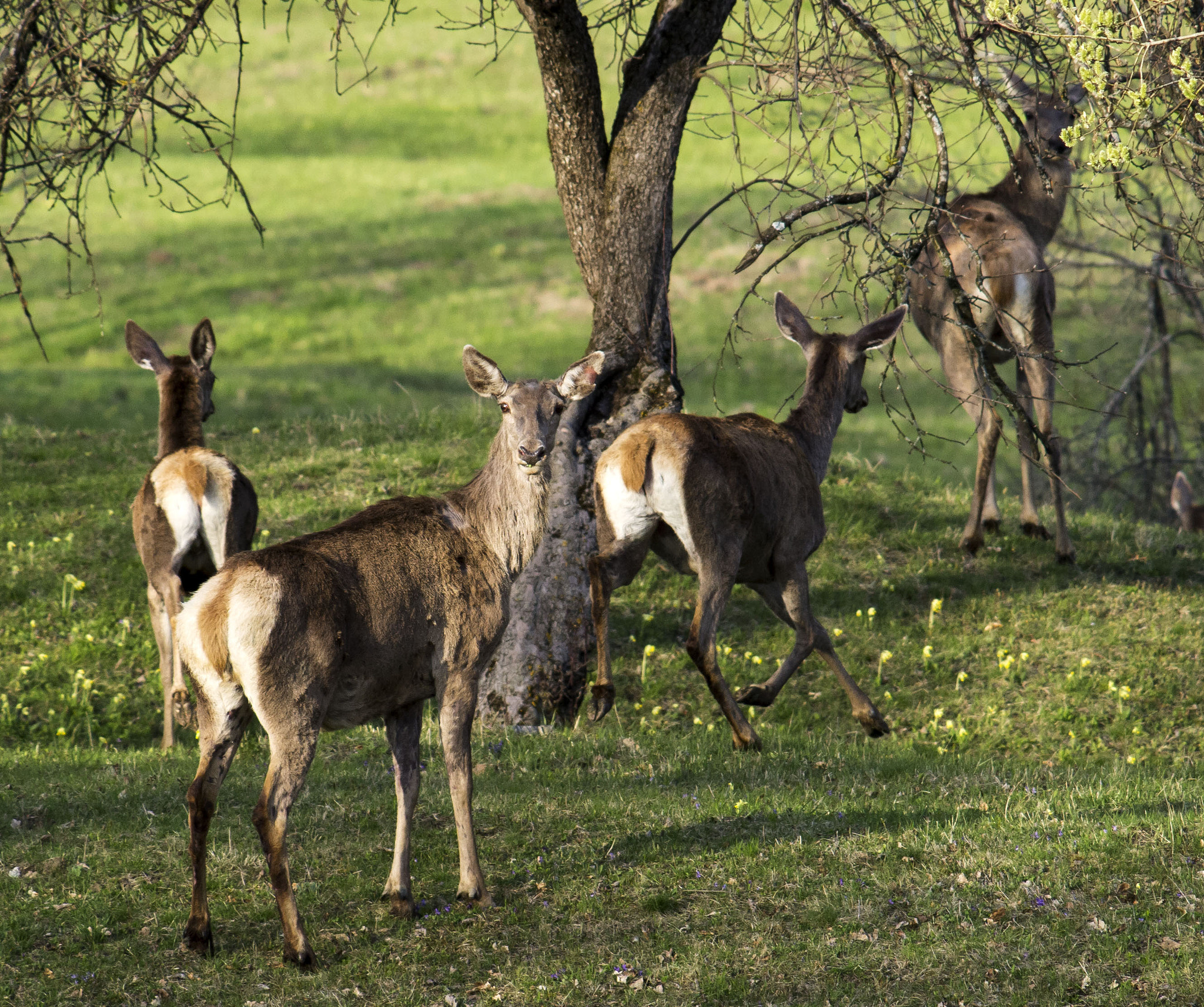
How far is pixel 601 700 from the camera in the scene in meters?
7.80

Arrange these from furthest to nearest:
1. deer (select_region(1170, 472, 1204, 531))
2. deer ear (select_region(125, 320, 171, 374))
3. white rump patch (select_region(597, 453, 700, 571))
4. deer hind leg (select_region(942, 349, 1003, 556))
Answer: deer (select_region(1170, 472, 1204, 531)) < deer hind leg (select_region(942, 349, 1003, 556)) < deer ear (select_region(125, 320, 171, 374)) < white rump patch (select_region(597, 453, 700, 571))

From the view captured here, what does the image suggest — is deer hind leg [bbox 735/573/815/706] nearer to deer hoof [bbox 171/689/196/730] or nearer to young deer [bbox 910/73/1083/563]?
young deer [bbox 910/73/1083/563]

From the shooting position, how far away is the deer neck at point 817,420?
8.92m

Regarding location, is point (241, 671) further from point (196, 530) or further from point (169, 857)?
point (196, 530)

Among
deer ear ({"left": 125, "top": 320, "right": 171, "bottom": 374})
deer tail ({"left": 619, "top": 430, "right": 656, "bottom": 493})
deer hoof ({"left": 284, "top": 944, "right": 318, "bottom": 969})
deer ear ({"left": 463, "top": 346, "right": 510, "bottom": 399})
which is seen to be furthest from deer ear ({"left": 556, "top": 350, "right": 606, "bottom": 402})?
deer ear ({"left": 125, "top": 320, "right": 171, "bottom": 374})

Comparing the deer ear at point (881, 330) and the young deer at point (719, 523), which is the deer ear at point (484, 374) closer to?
the young deer at point (719, 523)

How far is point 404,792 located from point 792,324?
497cm

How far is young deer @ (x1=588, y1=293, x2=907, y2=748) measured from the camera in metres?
7.68

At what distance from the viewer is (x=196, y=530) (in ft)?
28.4

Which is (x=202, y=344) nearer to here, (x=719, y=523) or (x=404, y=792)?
(x=719, y=523)

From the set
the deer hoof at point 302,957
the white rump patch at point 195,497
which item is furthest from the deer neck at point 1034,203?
the deer hoof at point 302,957

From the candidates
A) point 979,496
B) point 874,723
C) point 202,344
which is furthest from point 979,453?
point 202,344

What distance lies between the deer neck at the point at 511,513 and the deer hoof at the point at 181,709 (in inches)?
143

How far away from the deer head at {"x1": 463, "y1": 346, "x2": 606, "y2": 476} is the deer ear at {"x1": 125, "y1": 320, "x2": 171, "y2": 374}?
3.86 metres
